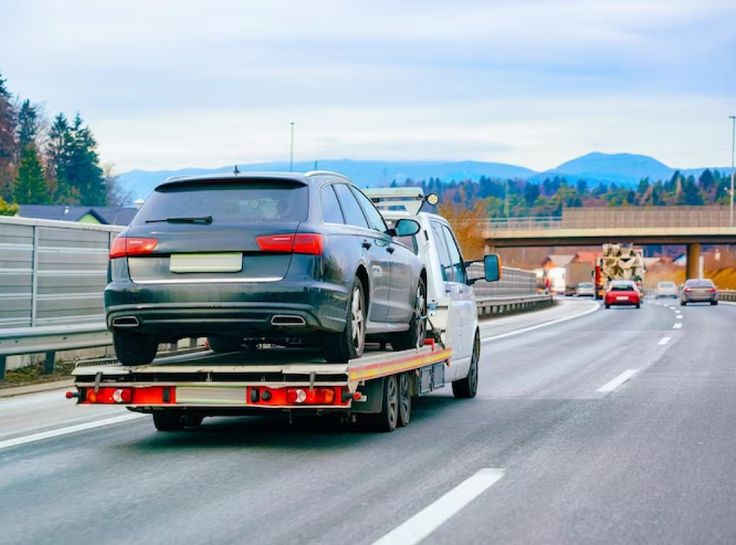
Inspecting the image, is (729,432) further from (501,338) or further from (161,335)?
(501,338)

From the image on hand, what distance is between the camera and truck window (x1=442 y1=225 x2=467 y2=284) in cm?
1424

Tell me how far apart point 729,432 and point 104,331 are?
342 inches

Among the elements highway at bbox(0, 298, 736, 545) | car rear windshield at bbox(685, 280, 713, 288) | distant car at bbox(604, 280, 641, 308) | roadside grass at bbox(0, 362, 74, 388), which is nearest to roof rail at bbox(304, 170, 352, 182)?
highway at bbox(0, 298, 736, 545)

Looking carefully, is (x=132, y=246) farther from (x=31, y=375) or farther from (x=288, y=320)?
(x=31, y=375)

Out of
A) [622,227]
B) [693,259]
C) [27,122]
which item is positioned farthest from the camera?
[27,122]

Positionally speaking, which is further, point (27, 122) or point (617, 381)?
point (27, 122)

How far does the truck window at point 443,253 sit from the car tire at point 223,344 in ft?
7.90

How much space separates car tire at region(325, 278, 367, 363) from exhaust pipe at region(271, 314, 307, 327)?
0.51 metres

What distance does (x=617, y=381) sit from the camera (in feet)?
52.6

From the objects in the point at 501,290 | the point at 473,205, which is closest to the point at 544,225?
the point at 473,205

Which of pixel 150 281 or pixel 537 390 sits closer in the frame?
pixel 150 281

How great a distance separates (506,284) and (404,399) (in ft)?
134

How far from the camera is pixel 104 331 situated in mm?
16766

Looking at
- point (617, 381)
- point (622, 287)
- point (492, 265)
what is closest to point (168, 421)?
point (492, 265)
